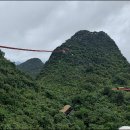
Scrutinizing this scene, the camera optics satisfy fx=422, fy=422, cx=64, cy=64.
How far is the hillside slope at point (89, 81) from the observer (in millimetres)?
32031

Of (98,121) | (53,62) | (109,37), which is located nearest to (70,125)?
(98,121)

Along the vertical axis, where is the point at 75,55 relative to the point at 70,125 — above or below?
above

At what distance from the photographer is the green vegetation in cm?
2978

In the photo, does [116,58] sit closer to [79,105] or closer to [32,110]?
[79,105]

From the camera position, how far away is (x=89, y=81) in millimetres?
45812

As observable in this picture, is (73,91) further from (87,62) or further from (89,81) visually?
(87,62)

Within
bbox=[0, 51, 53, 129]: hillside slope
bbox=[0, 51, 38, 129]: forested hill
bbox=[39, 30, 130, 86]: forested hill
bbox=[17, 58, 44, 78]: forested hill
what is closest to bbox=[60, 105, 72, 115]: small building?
bbox=[0, 51, 53, 129]: hillside slope

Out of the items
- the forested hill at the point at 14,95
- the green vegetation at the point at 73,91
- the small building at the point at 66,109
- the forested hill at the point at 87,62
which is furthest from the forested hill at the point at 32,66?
the small building at the point at 66,109

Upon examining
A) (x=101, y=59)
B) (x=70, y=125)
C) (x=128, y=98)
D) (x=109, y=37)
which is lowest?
(x=70, y=125)

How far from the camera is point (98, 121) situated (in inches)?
1233

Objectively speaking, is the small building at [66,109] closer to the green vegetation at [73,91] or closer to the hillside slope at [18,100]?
the green vegetation at [73,91]

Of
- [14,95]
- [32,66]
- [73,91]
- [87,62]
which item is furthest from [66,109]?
[32,66]

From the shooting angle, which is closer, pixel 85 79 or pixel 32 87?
pixel 32 87

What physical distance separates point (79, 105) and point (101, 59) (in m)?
19.7
